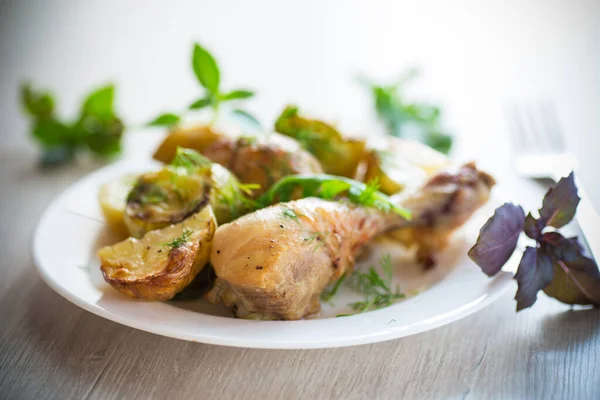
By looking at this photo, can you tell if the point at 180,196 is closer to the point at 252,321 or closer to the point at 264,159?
the point at 264,159

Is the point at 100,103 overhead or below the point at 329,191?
below

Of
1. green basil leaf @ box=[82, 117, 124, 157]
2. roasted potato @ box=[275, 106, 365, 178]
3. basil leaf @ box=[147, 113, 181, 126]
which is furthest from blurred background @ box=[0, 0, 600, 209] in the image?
basil leaf @ box=[147, 113, 181, 126]

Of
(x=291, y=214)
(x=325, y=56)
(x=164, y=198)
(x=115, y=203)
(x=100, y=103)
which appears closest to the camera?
(x=291, y=214)

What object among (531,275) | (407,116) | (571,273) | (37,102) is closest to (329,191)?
(531,275)

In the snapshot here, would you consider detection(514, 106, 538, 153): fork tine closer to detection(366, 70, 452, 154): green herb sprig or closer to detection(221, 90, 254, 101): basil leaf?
detection(366, 70, 452, 154): green herb sprig

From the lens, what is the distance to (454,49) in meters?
4.37

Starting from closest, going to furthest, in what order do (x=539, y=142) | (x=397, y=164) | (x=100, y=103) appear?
(x=397, y=164) < (x=539, y=142) < (x=100, y=103)

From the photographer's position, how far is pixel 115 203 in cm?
227

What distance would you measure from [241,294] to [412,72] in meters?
1.80

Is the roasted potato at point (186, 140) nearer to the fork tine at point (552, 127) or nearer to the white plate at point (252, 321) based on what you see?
the white plate at point (252, 321)

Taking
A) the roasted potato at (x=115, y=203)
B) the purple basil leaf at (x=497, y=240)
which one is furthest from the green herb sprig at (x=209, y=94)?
the purple basil leaf at (x=497, y=240)

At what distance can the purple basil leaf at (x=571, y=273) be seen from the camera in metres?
1.97

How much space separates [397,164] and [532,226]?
1.85ft

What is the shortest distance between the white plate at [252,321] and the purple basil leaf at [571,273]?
0.16m
